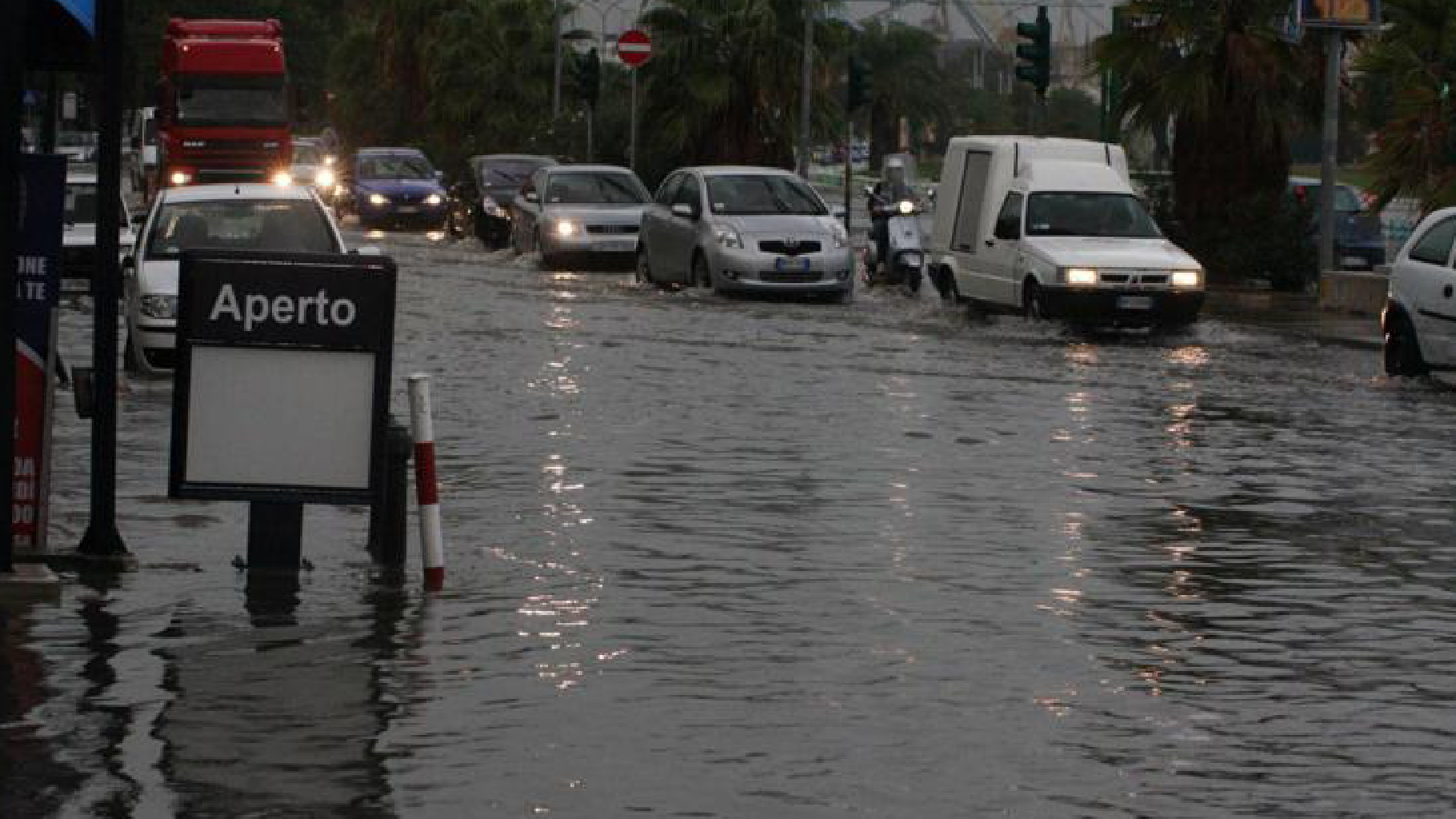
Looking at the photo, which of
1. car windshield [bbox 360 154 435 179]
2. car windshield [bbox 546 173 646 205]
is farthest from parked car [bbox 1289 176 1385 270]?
car windshield [bbox 360 154 435 179]

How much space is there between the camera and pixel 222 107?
58281 mm

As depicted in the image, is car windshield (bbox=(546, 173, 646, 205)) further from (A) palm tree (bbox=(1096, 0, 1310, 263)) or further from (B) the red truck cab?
(B) the red truck cab

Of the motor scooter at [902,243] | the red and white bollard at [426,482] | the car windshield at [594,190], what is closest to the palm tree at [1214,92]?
the motor scooter at [902,243]

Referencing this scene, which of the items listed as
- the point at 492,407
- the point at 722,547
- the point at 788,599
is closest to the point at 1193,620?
the point at 788,599

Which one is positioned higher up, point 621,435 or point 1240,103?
point 1240,103

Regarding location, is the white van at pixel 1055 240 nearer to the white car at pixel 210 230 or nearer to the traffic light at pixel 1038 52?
the traffic light at pixel 1038 52

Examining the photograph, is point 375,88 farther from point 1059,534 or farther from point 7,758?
point 7,758

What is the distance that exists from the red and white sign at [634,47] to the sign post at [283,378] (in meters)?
43.7

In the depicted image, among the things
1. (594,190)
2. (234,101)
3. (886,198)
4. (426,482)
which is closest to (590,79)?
(234,101)

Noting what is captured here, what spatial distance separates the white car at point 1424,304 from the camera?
85.2ft

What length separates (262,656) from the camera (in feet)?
37.1

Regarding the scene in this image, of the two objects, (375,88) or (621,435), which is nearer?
(621,435)

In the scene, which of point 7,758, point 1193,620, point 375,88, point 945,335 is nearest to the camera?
point 7,758

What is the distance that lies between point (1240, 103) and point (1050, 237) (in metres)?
9.27
